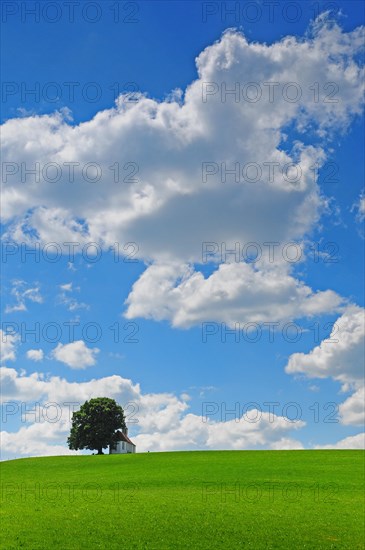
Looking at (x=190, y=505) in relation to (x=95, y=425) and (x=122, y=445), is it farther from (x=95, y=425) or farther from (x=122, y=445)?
(x=122, y=445)

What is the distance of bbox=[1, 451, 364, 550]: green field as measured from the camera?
32.2 m

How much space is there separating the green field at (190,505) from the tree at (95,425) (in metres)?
41.9

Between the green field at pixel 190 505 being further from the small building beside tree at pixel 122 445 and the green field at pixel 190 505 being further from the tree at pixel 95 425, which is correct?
the small building beside tree at pixel 122 445

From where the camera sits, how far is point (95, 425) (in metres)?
122

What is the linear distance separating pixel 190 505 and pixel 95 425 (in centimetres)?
8356

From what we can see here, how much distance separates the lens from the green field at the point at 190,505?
106ft

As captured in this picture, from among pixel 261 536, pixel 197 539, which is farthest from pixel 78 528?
pixel 261 536

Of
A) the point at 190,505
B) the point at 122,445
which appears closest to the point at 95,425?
the point at 122,445

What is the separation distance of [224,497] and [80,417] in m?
80.8

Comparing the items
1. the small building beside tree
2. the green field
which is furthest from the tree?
the green field

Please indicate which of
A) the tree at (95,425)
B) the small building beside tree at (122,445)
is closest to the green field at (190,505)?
the tree at (95,425)

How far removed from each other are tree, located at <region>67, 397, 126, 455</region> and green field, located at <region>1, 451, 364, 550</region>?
41.9 m

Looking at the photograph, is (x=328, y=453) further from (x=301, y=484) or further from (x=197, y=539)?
(x=197, y=539)

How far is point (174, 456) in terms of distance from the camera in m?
91.8
